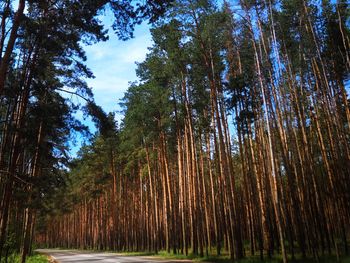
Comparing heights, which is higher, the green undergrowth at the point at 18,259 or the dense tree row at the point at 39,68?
the dense tree row at the point at 39,68

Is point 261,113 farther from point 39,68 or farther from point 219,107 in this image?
point 39,68

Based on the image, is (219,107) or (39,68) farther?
(219,107)

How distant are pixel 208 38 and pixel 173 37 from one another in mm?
2476

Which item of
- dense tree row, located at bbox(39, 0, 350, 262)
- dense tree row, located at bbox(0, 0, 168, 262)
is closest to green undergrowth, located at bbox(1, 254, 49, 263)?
dense tree row, located at bbox(0, 0, 168, 262)

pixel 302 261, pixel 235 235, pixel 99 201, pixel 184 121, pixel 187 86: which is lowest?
pixel 302 261

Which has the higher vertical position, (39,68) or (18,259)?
(39,68)

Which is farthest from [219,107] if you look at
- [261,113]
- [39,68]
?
[39,68]

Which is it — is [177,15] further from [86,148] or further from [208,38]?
[86,148]

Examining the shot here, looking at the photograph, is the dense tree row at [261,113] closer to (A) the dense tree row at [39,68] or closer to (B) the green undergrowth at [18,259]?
(A) the dense tree row at [39,68]

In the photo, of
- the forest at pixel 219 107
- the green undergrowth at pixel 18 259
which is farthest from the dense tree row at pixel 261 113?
the green undergrowth at pixel 18 259

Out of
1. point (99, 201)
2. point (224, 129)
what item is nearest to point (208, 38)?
point (224, 129)

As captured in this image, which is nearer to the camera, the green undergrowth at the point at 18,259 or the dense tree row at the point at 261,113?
the green undergrowth at the point at 18,259

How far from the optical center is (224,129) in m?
15.8

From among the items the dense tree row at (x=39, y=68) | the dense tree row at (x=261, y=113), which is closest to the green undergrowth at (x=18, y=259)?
the dense tree row at (x=39, y=68)
